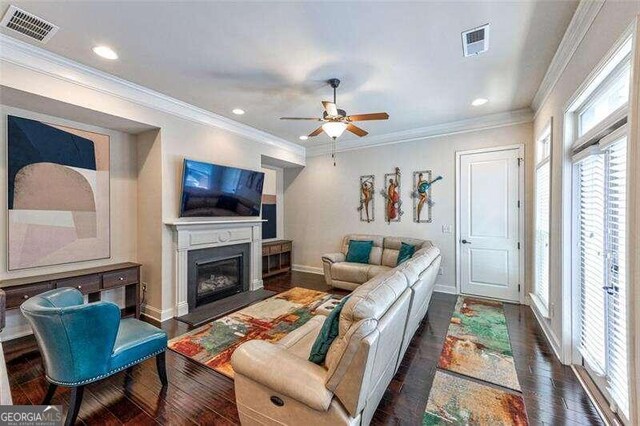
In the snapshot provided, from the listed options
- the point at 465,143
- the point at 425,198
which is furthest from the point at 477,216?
the point at 465,143

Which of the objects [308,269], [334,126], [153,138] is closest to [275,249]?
[308,269]

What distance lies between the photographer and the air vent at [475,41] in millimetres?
2264

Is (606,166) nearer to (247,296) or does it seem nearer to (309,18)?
(309,18)

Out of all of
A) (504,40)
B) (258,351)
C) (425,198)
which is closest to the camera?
(258,351)

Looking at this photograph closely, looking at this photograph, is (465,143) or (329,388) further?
(465,143)

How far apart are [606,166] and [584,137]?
1.11 feet

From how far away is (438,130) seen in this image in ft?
15.7

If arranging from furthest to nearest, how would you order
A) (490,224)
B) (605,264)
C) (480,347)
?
(490,224) → (480,347) → (605,264)

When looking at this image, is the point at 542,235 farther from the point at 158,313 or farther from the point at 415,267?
the point at 158,313

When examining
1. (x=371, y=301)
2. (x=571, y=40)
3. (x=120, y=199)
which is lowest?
(x=371, y=301)

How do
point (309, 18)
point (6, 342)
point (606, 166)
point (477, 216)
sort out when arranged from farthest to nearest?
1. point (477, 216)
2. point (6, 342)
3. point (309, 18)
4. point (606, 166)

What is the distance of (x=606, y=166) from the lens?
78.4 inches

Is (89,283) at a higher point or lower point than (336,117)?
lower

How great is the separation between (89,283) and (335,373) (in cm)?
318
